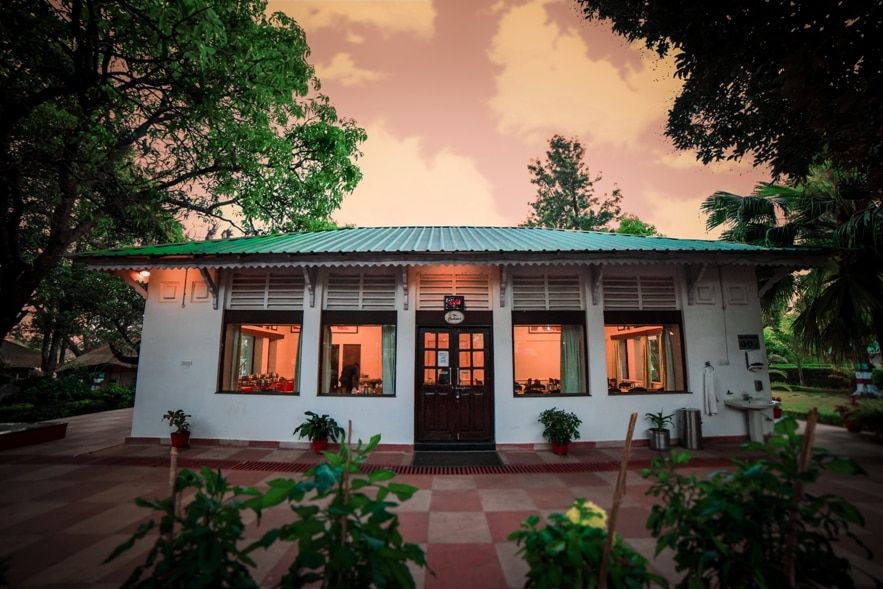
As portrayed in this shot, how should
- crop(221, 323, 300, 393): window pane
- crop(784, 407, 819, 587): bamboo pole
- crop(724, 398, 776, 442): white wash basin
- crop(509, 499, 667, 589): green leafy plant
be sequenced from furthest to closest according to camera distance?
crop(221, 323, 300, 393): window pane
crop(724, 398, 776, 442): white wash basin
crop(784, 407, 819, 587): bamboo pole
crop(509, 499, 667, 589): green leafy plant

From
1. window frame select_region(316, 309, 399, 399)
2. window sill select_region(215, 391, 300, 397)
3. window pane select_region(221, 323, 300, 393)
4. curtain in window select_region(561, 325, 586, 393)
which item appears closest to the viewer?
window sill select_region(215, 391, 300, 397)

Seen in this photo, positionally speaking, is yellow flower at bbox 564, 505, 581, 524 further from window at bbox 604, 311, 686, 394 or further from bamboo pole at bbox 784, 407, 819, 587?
window at bbox 604, 311, 686, 394

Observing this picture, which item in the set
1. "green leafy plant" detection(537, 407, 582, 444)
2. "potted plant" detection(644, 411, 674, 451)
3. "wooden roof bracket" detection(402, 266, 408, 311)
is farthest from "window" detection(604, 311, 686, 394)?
"wooden roof bracket" detection(402, 266, 408, 311)

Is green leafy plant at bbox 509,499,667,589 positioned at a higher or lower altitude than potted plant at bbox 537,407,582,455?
higher

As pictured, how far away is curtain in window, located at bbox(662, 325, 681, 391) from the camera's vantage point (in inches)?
310

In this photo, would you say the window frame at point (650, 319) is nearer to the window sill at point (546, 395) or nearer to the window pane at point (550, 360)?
the window pane at point (550, 360)

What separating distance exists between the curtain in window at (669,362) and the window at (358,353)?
5.75 meters

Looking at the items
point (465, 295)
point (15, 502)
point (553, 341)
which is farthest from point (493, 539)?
point (15, 502)

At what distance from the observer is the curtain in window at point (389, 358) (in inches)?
296

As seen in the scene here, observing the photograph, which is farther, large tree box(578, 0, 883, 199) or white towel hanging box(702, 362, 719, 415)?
white towel hanging box(702, 362, 719, 415)

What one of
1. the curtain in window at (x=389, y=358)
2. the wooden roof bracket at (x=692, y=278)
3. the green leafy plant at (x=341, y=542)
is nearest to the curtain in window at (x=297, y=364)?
the curtain in window at (x=389, y=358)

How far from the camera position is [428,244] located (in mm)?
7984

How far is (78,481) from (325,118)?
8466 mm

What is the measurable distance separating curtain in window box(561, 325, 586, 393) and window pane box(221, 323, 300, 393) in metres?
5.56
